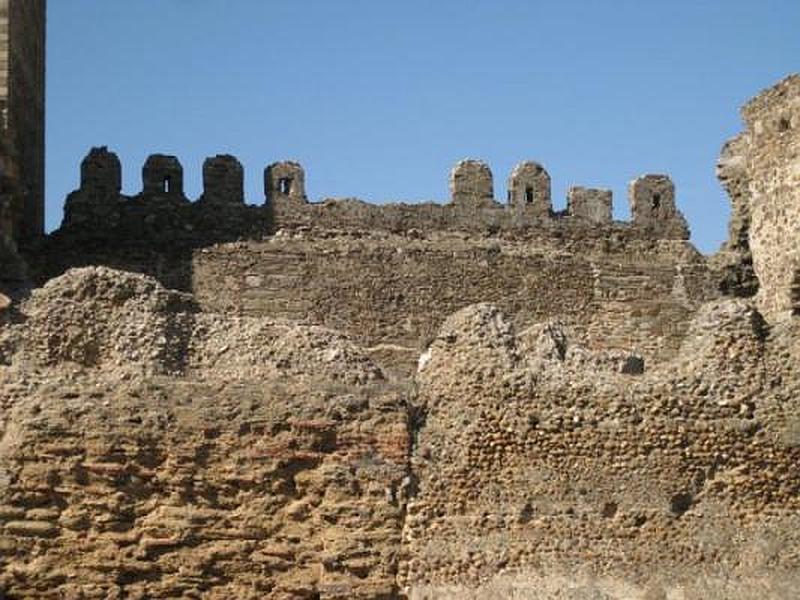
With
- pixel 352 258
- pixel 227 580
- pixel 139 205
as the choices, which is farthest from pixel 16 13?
pixel 227 580

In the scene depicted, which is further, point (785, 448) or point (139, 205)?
point (139, 205)

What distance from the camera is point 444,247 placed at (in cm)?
2683

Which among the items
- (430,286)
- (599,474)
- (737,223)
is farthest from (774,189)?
(599,474)

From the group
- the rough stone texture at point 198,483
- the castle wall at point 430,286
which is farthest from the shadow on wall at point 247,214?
the rough stone texture at point 198,483

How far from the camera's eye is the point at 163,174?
2772cm

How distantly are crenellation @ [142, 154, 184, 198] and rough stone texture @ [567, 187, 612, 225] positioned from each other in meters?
6.13

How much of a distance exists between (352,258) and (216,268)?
1860mm

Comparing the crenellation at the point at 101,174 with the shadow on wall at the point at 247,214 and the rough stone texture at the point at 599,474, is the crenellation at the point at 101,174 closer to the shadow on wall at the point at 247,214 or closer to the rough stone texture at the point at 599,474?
the shadow on wall at the point at 247,214

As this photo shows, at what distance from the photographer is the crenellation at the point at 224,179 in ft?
91.3

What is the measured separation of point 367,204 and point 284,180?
1353 mm

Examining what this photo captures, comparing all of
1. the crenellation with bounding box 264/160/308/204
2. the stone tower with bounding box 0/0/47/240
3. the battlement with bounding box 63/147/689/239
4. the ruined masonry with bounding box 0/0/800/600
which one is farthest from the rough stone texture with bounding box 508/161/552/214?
the ruined masonry with bounding box 0/0/800/600

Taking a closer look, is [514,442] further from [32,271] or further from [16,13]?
[16,13]

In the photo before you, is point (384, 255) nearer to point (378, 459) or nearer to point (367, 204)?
point (367, 204)

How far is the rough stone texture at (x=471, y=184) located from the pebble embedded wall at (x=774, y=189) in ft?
18.8
